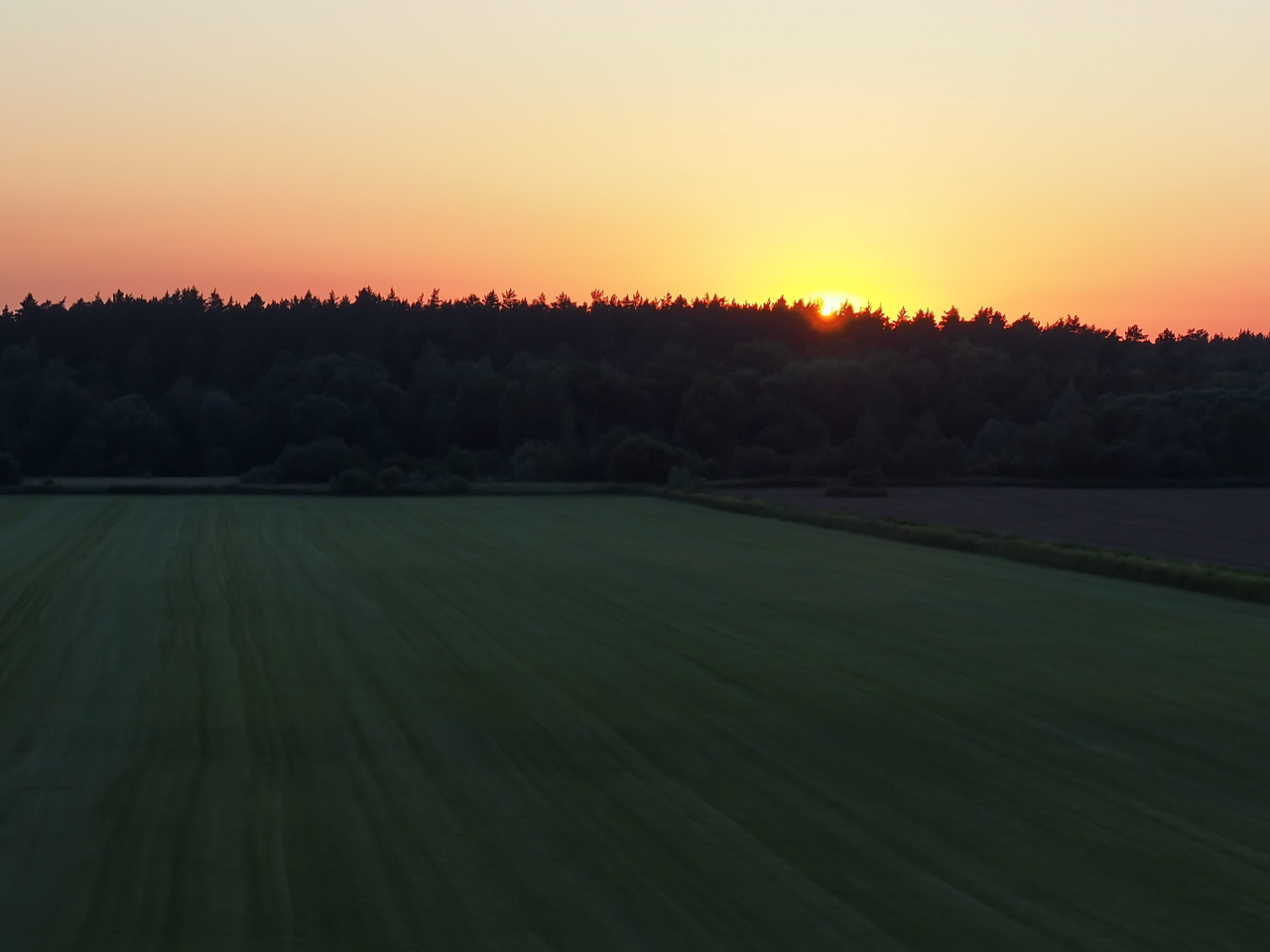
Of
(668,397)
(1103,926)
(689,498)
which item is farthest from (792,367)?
(1103,926)

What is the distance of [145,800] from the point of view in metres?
7.82

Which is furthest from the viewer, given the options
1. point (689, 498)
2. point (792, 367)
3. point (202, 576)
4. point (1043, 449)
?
point (792, 367)

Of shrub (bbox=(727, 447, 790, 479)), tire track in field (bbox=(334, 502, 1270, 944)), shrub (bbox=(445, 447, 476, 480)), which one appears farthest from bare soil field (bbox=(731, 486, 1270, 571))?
shrub (bbox=(445, 447, 476, 480))

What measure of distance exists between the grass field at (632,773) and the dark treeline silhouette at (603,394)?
41418 mm

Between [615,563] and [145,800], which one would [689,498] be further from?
[145,800]

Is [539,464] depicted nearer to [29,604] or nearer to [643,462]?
[643,462]

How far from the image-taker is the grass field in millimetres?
5988

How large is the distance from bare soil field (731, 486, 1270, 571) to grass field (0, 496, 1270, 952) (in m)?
12.7

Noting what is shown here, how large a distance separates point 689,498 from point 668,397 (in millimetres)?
45835

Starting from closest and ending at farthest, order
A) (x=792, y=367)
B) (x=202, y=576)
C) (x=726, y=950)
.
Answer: (x=726, y=950), (x=202, y=576), (x=792, y=367)

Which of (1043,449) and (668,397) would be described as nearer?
(1043,449)

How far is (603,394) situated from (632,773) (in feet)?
275

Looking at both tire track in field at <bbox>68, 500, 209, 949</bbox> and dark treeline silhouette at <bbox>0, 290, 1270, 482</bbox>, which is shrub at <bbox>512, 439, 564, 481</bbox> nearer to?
dark treeline silhouette at <bbox>0, 290, 1270, 482</bbox>

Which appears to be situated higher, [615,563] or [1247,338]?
[1247,338]
